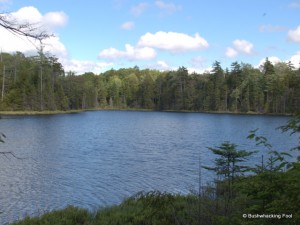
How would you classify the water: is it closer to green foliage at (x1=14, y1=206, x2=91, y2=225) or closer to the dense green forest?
green foliage at (x1=14, y1=206, x2=91, y2=225)

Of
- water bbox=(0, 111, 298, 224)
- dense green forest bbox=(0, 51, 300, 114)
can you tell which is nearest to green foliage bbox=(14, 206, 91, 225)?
water bbox=(0, 111, 298, 224)

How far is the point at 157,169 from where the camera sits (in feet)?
81.5

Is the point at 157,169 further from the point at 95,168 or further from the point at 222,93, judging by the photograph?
the point at 222,93

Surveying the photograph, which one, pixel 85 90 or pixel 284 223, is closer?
pixel 284 223

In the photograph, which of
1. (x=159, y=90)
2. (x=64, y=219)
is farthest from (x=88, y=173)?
(x=159, y=90)

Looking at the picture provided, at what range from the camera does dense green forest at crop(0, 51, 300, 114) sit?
10188cm

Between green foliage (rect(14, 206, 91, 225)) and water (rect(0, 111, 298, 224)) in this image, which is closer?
green foliage (rect(14, 206, 91, 225))

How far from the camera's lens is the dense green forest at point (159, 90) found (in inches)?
4011

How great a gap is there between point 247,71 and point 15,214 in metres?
126

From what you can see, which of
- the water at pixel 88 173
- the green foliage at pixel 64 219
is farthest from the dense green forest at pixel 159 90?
the green foliage at pixel 64 219

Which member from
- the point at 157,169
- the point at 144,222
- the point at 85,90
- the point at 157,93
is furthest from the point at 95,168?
the point at 157,93

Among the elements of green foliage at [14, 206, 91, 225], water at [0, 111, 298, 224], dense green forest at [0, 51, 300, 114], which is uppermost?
dense green forest at [0, 51, 300, 114]

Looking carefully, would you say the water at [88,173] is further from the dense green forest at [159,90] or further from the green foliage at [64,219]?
the dense green forest at [159,90]

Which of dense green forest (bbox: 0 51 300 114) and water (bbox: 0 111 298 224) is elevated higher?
dense green forest (bbox: 0 51 300 114)
